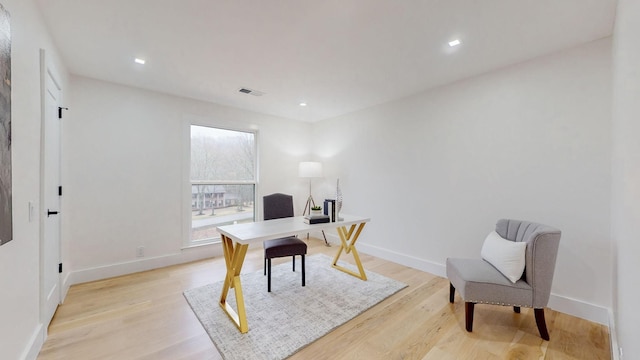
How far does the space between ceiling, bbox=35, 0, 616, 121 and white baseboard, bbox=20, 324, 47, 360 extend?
2.32 meters

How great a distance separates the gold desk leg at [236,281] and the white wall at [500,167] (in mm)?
2425

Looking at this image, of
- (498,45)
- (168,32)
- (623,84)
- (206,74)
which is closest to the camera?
(623,84)

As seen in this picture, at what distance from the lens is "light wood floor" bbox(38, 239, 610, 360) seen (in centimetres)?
183

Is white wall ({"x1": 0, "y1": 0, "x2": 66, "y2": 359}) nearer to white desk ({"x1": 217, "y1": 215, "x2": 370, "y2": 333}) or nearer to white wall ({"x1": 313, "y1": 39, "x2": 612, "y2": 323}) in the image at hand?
white desk ({"x1": 217, "y1": 215, "x2": 370, "y2": 333})

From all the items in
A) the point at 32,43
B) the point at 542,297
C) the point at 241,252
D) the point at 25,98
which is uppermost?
the point at 32,43

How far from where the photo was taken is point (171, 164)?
12.0 feet

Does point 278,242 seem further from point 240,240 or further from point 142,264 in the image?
point 142,264

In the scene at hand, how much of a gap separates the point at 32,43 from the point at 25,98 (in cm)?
46

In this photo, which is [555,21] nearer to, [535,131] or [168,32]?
[535,131]

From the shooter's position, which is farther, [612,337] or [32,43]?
[612,337]

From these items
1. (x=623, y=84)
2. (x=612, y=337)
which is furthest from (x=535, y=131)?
(x=612, y=337)

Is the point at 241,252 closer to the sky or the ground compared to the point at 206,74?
closer to the ground

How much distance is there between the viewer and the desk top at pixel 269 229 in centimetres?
213

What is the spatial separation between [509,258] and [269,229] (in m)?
2.11
